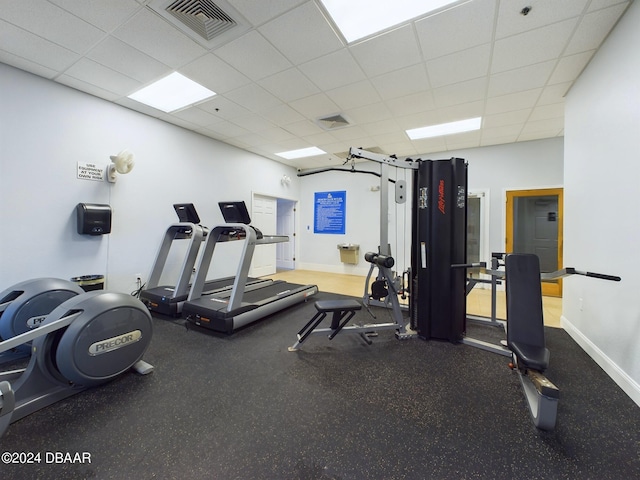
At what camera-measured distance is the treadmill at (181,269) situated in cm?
345

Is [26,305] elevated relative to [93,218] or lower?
lower

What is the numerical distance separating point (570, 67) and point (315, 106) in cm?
288

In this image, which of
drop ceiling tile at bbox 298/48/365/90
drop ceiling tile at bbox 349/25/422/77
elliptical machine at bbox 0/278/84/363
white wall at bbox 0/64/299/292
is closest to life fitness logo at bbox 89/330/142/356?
elliptical machine at bbox 0/278/84/363

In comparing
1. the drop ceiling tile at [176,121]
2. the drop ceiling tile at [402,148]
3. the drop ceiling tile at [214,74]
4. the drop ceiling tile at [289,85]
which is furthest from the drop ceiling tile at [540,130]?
the drop ceiling tile at [176,121]

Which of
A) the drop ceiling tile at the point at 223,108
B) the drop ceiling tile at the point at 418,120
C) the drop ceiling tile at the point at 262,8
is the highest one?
the drop ceiling tile at the point at 223,108

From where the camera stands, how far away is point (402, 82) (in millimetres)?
3109

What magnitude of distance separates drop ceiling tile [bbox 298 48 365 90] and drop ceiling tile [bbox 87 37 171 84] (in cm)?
159

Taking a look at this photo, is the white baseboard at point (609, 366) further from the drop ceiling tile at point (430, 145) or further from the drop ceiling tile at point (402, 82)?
the drop ceiling tile at point (430, 145)

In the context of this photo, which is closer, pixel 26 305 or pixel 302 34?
pixel 26 305

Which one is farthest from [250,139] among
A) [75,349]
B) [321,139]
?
[75,349]

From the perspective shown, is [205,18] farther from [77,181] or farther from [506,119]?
[506,119]

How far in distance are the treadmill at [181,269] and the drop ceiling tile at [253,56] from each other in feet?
6.49

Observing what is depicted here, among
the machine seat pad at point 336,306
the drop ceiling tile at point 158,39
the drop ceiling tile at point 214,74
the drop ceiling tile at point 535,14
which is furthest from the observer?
the drop ceiling tile at point 214,74

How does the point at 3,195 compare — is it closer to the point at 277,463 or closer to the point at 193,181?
the point at 193,181
